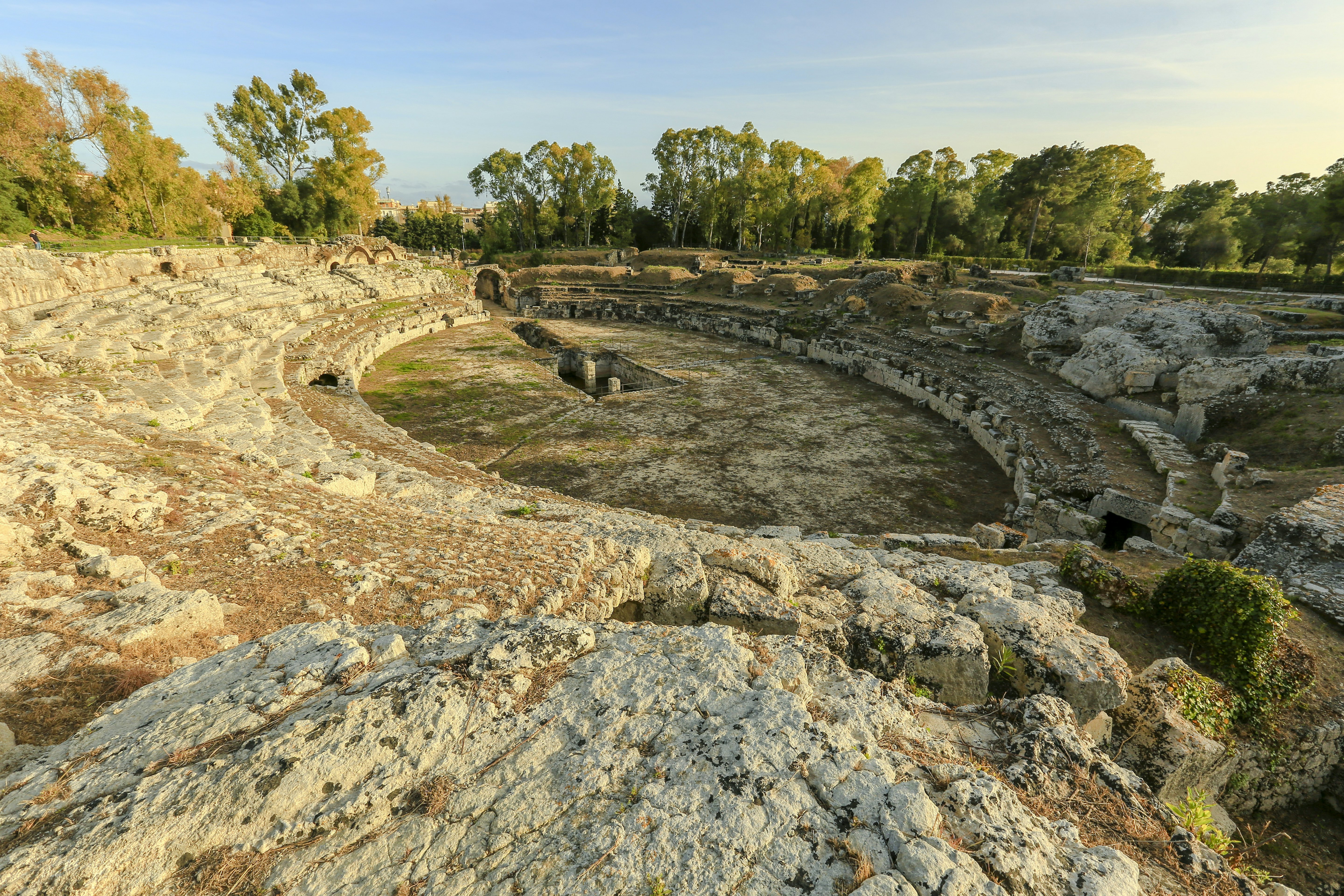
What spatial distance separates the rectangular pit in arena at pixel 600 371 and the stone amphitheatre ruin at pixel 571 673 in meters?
10.3

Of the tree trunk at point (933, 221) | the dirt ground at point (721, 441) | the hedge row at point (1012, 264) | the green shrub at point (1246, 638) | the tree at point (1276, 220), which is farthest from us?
the tree trunk at point (933, 221)

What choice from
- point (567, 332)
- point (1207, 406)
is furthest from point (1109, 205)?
point (567, 332)

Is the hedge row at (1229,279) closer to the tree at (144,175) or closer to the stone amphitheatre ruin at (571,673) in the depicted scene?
the stone amphitheatre ruin at (571,673)

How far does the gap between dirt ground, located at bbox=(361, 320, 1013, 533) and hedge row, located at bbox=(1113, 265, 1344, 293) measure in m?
25.1

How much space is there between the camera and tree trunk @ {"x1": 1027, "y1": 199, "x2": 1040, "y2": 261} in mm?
45219

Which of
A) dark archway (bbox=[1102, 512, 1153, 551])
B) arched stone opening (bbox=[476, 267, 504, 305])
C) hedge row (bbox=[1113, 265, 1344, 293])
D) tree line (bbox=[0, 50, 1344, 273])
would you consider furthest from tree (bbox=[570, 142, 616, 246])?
dark archway (bbox=[1102, 512, 1153, 551])

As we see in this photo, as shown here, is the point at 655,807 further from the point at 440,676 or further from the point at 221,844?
the point at 221,844

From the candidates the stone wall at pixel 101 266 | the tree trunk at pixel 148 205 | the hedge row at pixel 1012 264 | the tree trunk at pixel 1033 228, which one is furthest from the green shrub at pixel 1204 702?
the tree trunk at pixel 1033 228

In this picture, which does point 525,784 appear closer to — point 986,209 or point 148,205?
point 148,205

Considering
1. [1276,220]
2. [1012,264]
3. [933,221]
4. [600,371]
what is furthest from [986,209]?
[600,371]

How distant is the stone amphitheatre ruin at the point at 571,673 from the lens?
2.53 meters

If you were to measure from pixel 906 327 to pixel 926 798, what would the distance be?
1160 inches

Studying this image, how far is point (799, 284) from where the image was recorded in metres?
38.8

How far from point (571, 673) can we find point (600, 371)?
24584 mm
